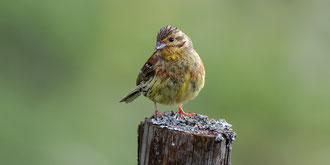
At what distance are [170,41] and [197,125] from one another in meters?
1.63

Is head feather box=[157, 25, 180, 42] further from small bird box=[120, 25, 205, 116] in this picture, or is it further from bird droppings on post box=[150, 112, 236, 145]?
bird droppings on post box=[150, 112, 236, 145]

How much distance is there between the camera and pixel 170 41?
6.32 m

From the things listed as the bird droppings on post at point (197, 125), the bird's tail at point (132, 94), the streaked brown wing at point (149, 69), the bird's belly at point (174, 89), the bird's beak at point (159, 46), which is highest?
the bird's beak at point (159, 46)

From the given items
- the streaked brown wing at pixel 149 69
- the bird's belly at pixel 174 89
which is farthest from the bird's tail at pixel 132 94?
the bird's belly at pixel 174 89

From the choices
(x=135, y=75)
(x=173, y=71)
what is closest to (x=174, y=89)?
(x=173, y=71)

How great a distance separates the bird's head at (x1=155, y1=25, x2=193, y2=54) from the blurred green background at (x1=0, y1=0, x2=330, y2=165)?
2752 mm

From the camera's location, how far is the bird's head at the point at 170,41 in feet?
20.6

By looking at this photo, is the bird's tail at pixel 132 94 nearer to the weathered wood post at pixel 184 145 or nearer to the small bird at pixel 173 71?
the small bird at pixel 173 71

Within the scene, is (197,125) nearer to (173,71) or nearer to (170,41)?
(173,71)

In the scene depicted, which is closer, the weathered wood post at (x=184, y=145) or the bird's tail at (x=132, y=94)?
the weathered wood post at (x=184, y=145)

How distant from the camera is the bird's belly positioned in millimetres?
6238

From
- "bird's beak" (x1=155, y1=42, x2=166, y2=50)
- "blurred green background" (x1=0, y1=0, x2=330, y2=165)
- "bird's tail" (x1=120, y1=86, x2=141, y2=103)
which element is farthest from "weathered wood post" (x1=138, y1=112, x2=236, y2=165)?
"blurred green background" (x1=0, y1=0, x2=330, y2=165)
